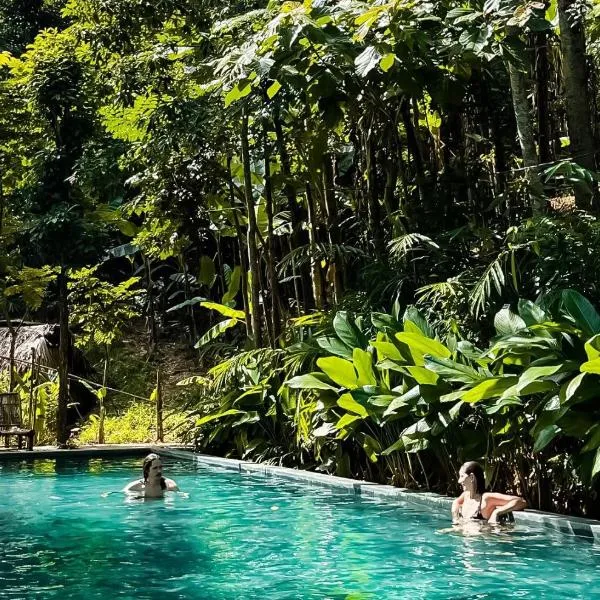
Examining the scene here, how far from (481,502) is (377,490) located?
202cm

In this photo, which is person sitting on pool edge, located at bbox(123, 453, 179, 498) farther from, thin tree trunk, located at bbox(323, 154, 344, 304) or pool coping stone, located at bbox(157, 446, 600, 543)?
thin tree trunk, located at bbox(323, 154, 344, 304)

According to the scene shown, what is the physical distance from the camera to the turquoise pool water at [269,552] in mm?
5746

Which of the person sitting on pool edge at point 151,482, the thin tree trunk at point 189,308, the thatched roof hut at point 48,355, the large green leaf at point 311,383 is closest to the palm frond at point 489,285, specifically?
the large green leaf at point 311,383

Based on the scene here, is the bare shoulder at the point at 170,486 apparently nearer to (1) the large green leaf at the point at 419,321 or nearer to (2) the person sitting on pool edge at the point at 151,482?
(2) the person sitting on pool edge at the point at 151,482

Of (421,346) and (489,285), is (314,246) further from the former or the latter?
(421,346)

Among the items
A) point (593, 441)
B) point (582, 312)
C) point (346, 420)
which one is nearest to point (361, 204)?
point (346, 420)

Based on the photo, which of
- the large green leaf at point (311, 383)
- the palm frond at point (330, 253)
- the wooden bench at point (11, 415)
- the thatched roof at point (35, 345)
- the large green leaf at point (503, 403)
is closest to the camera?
the large green leaf at point (503, 403)

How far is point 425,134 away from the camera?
13922 millimetres

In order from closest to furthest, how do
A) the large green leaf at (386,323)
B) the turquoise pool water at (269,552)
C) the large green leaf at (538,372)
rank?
the turquoise pool water at (269,552)
the large green leaf at (538,372)
the large green leaf at (386,323)

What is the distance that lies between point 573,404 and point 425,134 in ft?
26.1

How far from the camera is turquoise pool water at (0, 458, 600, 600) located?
18.9 ft

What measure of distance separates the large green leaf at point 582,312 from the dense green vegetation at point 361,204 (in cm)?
1

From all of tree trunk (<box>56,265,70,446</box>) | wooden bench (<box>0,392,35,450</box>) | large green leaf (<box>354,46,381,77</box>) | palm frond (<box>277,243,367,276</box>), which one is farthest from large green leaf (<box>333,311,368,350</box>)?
tree trunk (<box>56,265,70,446</box>)

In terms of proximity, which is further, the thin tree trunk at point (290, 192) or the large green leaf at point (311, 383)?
the thin tree trunk at point (290, 192)
